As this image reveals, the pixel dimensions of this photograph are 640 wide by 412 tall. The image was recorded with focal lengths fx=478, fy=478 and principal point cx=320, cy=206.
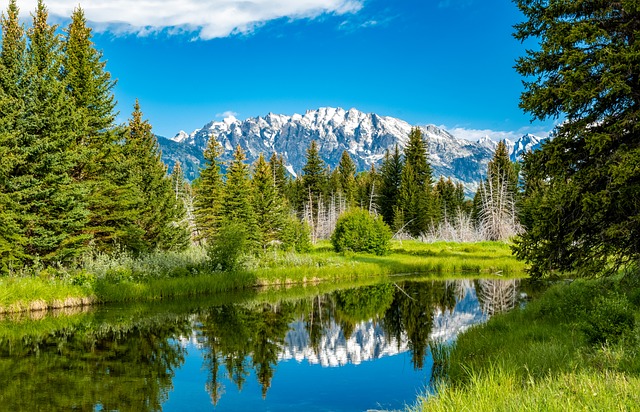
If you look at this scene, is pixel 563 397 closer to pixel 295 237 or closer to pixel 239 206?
pixel 239 206

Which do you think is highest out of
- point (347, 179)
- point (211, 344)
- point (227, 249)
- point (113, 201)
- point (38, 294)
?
point (347, 179)

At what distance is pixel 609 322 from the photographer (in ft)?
32.2

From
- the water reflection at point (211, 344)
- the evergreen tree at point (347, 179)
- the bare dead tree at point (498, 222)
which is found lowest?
the water reflection at point (211, 344)

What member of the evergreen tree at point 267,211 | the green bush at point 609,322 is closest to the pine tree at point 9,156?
the green bush at point 609,322

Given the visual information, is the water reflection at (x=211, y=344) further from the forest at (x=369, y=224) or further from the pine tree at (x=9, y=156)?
the pine tree at (x=9, y=156)

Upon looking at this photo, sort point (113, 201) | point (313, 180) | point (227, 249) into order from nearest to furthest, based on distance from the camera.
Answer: point (113, 201) < point (227, 249) < point (313, 180)

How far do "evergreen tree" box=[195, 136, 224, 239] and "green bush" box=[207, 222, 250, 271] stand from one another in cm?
1884

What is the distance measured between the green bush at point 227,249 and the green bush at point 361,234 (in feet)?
60.7

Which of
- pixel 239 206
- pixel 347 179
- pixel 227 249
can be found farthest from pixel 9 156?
pixel 347 179

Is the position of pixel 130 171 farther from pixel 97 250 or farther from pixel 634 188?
pixel 634 188

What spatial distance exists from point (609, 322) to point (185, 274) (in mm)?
22779

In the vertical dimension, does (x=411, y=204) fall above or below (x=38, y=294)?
above

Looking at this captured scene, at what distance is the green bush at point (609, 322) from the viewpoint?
970 cm

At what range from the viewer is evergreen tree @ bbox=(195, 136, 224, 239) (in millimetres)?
49594
